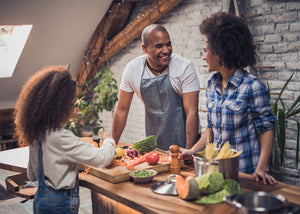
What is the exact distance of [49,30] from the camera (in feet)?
15.9

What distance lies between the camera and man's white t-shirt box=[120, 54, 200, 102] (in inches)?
109

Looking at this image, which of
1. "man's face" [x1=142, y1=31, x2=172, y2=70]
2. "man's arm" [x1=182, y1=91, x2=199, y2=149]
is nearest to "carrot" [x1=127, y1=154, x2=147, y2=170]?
"man's arm" [x1=182, y1=91, x2=199, y2=149]

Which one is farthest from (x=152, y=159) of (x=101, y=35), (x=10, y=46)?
(x=10, y=46)

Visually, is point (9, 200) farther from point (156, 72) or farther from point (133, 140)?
point (156, 72)

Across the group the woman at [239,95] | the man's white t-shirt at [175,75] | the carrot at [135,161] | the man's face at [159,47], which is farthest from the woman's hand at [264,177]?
the man's face at [159,47]

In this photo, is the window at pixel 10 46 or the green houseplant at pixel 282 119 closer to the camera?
the green houseplant at pixel 282 119

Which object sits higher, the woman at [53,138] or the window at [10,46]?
the window at [10,46]

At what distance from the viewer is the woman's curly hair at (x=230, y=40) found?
201cm

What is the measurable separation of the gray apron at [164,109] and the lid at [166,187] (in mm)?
1082

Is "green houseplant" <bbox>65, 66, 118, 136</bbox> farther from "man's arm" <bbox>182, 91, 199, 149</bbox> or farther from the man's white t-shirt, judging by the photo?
"man's arm" <bbox>182, 91, 199, 149</bbox>

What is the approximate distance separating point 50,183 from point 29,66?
3.67 meters

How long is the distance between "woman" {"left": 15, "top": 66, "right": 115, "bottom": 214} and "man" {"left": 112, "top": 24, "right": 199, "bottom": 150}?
1.01 meters

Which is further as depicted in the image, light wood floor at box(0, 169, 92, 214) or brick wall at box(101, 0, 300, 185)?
light wood floor at box(0, 169, 92, 214)

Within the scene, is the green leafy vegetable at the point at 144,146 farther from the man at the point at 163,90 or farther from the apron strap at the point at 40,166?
the apron strap at the point at 40,166
